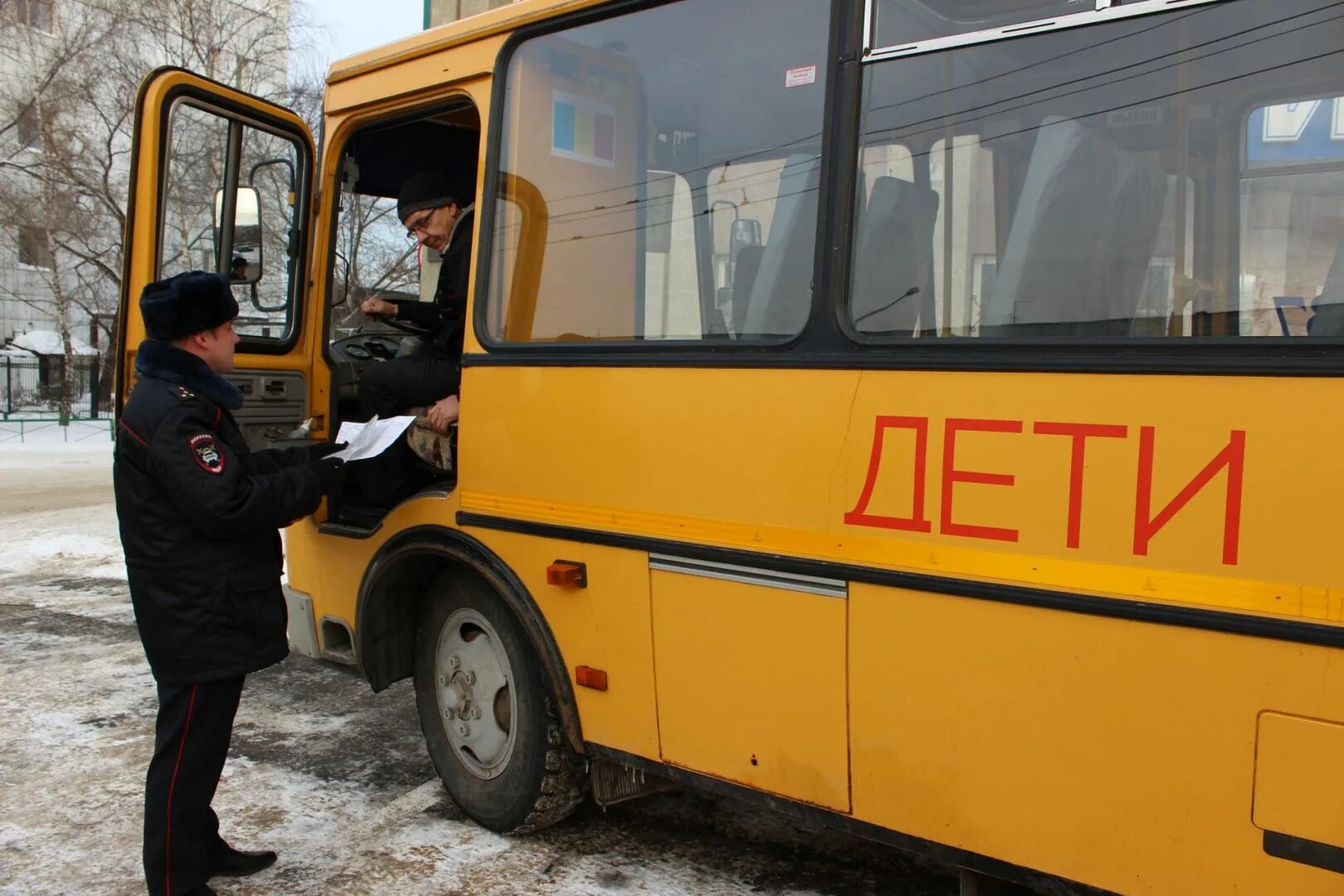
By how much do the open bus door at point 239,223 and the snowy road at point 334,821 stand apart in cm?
125

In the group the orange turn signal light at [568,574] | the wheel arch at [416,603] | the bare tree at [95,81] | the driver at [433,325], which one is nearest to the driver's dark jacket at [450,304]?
the driver at [433,325]

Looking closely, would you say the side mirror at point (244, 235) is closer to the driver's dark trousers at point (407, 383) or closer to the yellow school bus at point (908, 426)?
the yellow school bus at point (908, 426)

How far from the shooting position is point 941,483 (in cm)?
248

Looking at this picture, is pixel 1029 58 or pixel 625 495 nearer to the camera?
pixel 1029 58

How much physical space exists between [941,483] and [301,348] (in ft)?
9.71

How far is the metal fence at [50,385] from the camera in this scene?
25.6m

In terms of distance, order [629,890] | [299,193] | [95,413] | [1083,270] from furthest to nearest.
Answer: [95,413], [299,193], [629,890], [1083,270]

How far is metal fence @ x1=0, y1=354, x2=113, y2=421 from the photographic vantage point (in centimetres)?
2561

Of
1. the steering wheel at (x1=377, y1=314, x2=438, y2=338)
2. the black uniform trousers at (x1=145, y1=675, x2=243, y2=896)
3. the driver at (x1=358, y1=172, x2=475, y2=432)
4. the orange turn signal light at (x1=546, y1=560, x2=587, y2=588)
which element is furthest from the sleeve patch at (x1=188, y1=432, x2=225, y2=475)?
the steering wheel at (x1=377, y1=314, x2=438, y2=338)

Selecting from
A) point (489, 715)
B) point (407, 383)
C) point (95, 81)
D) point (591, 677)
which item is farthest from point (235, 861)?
point (95, 81)

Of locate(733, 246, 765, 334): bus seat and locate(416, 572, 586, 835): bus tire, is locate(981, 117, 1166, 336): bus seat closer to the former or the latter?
locate(733, 246, 765, 334): bus seat

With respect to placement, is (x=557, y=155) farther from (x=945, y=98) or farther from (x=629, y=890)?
(x=629, y=890)

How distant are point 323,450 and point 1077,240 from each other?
240 centimetres

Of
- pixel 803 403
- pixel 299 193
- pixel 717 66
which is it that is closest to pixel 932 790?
pixel 803 403
